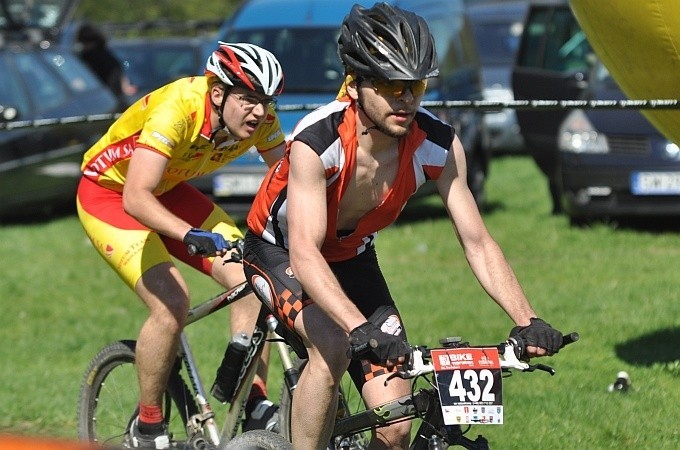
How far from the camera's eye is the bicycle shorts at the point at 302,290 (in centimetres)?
500

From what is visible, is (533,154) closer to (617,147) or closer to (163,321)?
(617,147)

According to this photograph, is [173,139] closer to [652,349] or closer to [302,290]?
[302,290]

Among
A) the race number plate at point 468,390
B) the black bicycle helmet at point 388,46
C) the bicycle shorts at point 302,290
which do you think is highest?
the black bicycle helmet at point 388,46

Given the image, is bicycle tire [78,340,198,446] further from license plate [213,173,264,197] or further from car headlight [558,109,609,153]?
car headlight [558,109,609,153]

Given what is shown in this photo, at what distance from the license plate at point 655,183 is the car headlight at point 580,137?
0.45 metres

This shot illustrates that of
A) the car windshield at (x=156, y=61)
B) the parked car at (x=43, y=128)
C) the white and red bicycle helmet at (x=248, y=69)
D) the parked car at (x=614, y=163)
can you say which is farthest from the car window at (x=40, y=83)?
the white and red bicycle helmet at (x=248, y=69)

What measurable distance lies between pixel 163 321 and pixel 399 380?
1715 millimetres

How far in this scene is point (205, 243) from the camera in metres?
5.68

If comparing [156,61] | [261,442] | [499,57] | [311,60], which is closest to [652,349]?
[261,442]

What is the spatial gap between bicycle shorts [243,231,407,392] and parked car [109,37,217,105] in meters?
15.0

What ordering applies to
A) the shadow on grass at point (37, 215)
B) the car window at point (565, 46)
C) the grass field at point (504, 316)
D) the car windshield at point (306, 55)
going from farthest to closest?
1. the shadow on grass at point (37, 215)
2. the car window at point (565, 46)
3. the car windshield at point (306, 55)
4. the grass field at point (504, 316)

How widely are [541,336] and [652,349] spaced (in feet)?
14.4

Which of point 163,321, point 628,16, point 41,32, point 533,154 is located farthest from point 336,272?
point 41,32

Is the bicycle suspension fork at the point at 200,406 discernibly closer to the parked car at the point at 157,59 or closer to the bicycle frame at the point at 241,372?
the bicycle frame at the point at 241,372
